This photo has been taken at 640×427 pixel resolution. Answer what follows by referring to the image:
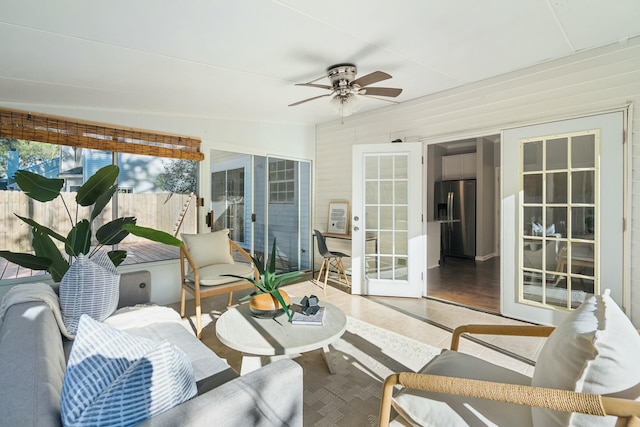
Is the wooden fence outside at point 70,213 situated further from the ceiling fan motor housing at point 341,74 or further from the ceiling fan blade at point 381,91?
the ceiling fan blade at point 381,91

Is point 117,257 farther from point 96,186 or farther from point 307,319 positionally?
point 307,319

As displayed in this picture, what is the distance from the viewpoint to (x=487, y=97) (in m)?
3.62

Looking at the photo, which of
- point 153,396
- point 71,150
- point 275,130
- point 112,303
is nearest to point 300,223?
point 275,130

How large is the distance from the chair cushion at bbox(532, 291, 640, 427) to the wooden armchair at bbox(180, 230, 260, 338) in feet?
8.88

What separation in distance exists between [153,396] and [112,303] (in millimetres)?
1529

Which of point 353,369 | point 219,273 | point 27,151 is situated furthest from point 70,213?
point 353,369

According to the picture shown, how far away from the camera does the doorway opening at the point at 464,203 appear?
6.57 meters

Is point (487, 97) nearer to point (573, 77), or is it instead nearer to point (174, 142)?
point (573, 77)

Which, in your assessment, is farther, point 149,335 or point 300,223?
point 300,223

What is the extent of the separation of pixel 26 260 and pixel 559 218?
15.2ft

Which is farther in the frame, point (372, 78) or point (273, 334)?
point (372, 78)

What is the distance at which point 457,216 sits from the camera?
7125 mm

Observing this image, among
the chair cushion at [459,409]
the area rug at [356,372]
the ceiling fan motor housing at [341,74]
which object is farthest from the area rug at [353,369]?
the ceiling fan motor housing at [341,74]

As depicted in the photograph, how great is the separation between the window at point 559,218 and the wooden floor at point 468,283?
0.67m
